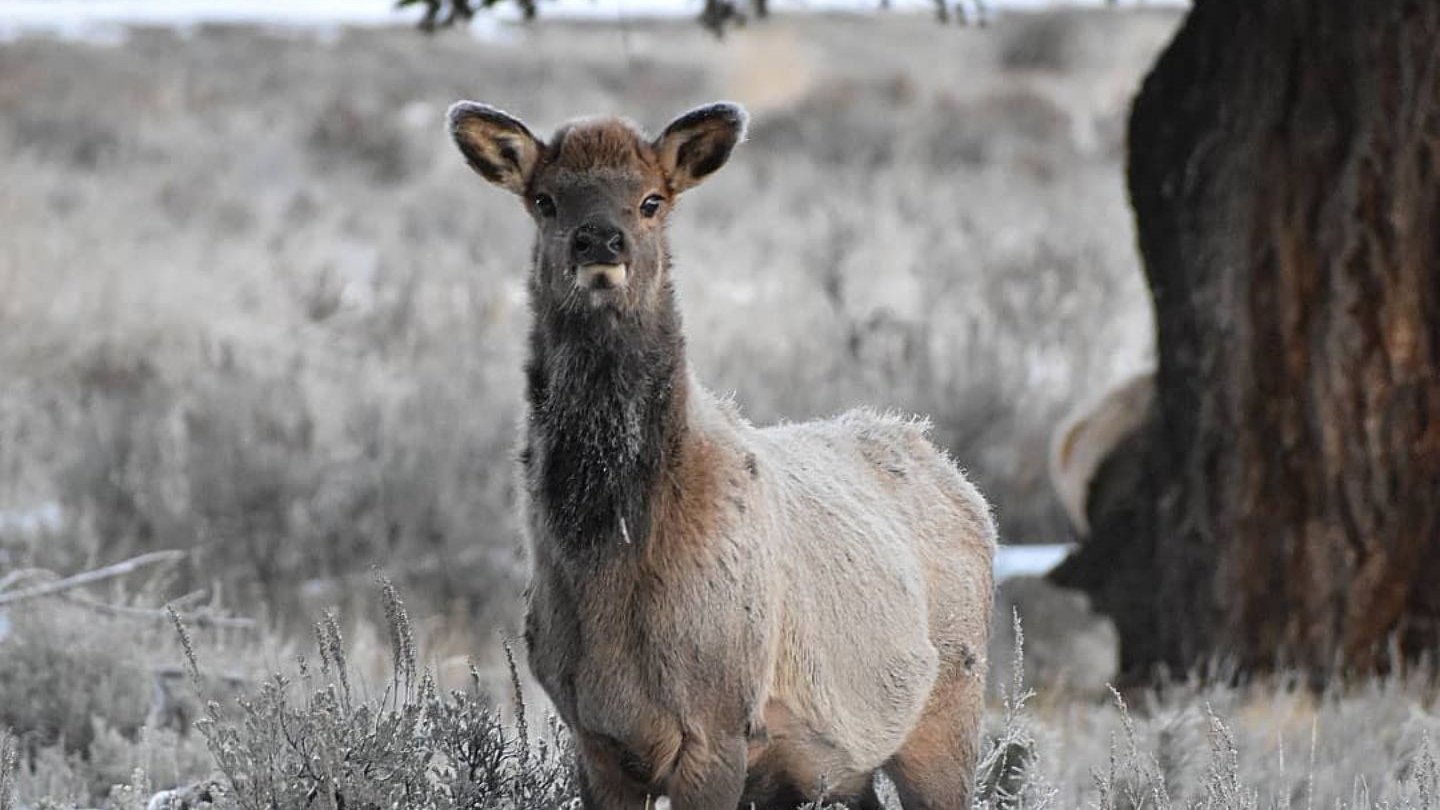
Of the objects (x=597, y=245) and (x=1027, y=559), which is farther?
(x=1027, y=559)

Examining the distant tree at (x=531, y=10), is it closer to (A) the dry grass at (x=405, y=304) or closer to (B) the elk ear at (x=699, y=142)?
(A) the dry grass at (x=405, y=304)

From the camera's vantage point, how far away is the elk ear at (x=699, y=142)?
370 cm

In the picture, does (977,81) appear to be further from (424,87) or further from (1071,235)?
(1071,235)

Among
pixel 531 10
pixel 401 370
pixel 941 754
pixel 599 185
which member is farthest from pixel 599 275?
pixel 401 370

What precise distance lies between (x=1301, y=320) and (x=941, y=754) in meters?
3.11

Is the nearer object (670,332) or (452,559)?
(670,332)

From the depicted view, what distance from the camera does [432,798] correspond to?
3.87m

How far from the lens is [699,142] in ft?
12.4

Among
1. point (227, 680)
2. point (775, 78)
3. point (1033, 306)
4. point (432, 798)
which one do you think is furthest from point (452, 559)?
point (775, 78)

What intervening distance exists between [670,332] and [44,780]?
2.57 meters

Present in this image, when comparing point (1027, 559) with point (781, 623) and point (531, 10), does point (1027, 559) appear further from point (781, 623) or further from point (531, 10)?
point (781, 623)

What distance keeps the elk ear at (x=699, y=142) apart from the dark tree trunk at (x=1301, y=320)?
3.33 m

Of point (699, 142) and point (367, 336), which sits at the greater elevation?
point (699, 142)

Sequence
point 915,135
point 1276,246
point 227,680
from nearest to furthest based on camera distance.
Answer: point 227,680 < point 1276,246 < point 915,135
